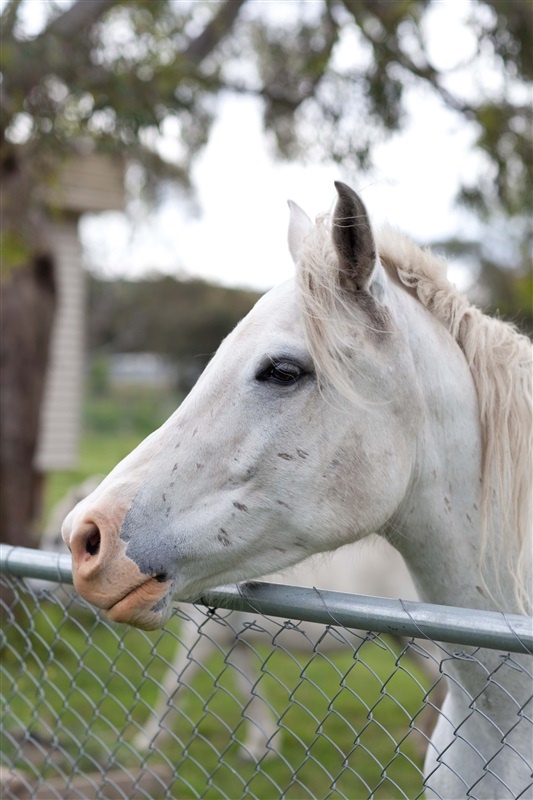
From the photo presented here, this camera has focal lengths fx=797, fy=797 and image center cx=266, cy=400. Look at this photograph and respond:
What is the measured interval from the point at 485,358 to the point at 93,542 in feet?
3.14

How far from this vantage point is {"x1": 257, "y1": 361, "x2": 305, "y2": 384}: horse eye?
1.63 m

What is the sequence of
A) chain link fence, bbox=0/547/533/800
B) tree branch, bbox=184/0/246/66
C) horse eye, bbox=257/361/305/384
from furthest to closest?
tree branch, bbox=184/0/246/66, horse eye, bbox=257/361/305/384, chain link fence, bbox=0/547/533/800

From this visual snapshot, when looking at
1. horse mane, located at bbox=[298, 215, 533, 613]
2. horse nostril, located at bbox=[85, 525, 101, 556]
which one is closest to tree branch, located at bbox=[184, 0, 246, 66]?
horse mane, located at bbox=[298, 215, 533, 613]

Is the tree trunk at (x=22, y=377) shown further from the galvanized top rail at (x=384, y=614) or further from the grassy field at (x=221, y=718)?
the galvanized top rail at (x=384, y=614)

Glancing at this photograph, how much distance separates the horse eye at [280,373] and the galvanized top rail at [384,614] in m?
0.41

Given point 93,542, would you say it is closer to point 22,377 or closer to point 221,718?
point 221,718

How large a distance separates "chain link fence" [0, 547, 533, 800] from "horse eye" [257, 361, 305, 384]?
0.42 m

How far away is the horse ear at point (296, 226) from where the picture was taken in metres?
2.16

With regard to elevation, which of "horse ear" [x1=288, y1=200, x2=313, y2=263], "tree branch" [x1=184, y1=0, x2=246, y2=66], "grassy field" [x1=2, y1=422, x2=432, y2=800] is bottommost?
"grassy field" [x1=2, y1=422, x2=432, y2=800]

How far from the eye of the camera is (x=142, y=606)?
150 cm

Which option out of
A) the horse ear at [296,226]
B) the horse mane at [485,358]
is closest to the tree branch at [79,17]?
the horse ear at [296,226]

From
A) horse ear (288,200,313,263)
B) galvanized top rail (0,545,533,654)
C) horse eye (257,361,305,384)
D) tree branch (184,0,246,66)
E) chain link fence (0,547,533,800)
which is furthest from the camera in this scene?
tree branch (184,0,246,66)

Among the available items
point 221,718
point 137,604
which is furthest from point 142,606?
point 221,718

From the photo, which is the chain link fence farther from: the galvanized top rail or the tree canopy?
the tree canopy
